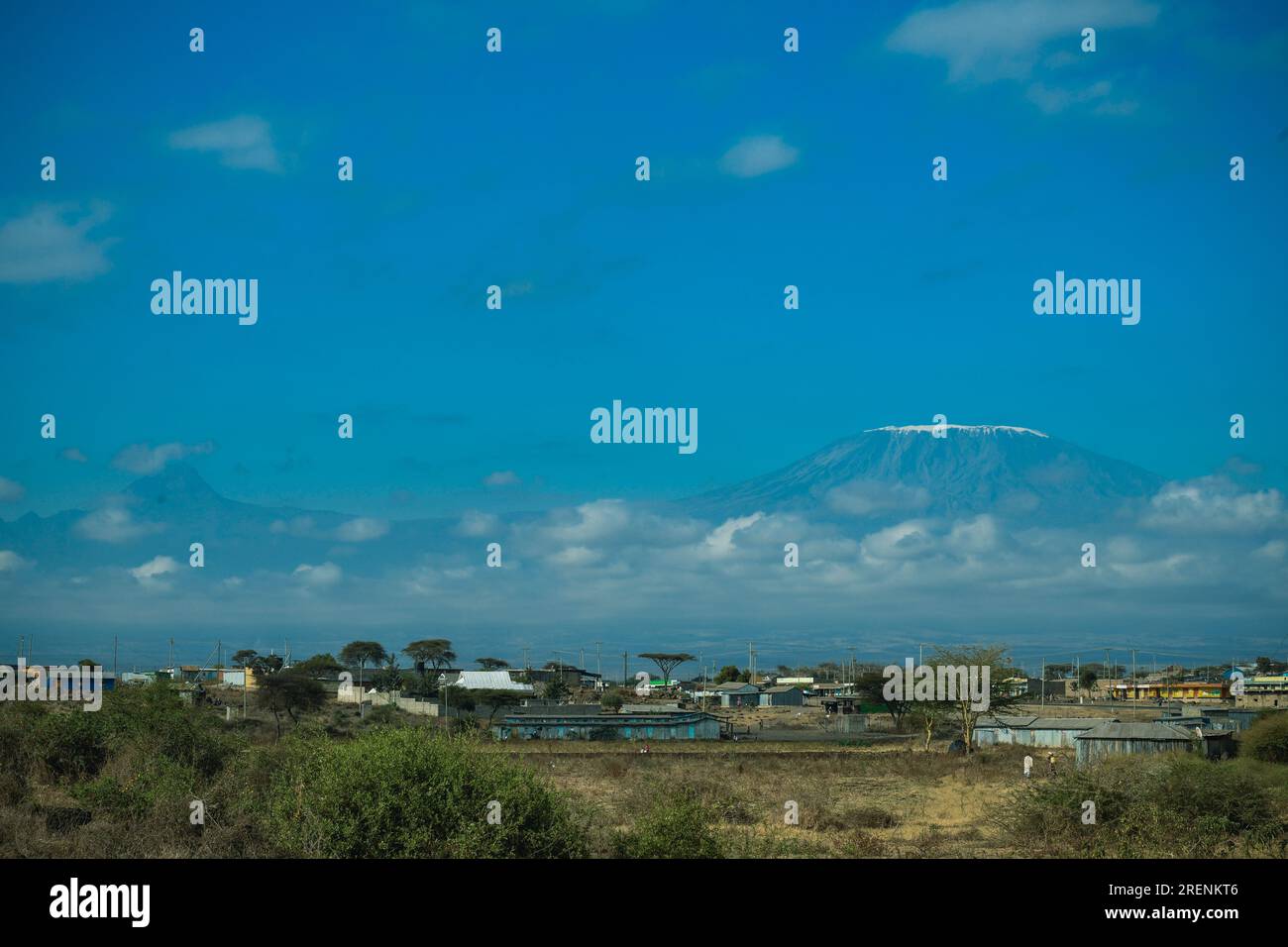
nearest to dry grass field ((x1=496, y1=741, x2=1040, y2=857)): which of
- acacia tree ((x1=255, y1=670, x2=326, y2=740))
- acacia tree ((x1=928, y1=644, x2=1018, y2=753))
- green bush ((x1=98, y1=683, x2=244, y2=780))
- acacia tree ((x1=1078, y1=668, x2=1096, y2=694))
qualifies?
acacia tree ((x1=928, y1=644, x2=1018, y2=753))

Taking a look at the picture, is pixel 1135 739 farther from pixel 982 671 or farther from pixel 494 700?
pixel 494 700

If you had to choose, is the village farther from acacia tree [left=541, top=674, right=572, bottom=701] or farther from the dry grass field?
the dry grass field

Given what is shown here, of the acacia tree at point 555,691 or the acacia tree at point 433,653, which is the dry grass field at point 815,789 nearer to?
Result: the acacia tree at point 555,691

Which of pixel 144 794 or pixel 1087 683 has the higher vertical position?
pixel 144 794

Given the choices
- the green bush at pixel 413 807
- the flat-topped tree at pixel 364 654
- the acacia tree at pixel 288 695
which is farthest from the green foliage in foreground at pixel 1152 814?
the flat-topped tree at pixel 364 654

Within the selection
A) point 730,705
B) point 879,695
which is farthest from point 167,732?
point 730,705
